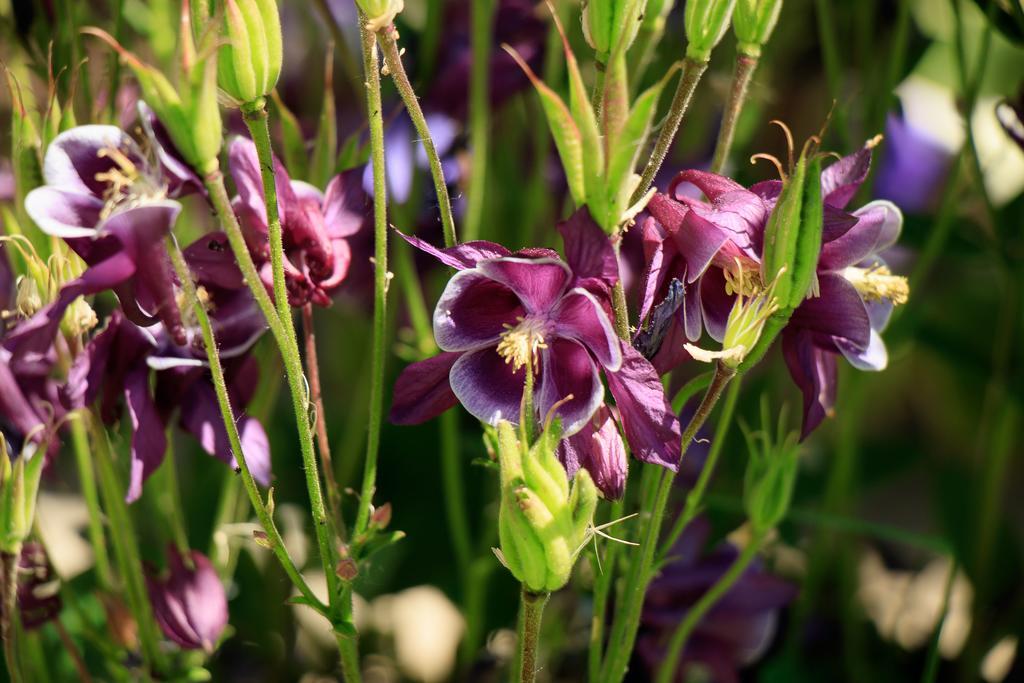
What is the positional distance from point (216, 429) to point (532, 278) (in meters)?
0.14

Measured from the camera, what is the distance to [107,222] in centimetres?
27

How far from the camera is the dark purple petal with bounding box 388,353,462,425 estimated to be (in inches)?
13.0

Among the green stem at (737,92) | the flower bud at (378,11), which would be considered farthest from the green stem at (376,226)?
the green stem at (737,92)

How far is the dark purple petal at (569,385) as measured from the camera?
0.30 metres

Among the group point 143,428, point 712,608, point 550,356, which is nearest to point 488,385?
point 550,356

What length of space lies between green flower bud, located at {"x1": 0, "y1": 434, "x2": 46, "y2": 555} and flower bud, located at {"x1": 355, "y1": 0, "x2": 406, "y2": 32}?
0.15 m

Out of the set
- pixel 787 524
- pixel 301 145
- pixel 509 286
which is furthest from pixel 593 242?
pixel 787 524

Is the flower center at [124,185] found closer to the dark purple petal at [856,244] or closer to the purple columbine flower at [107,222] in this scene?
the purple columbine flower at [107,222]

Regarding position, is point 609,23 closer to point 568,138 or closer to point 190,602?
point 568,138

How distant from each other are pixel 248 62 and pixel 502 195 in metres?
0.38

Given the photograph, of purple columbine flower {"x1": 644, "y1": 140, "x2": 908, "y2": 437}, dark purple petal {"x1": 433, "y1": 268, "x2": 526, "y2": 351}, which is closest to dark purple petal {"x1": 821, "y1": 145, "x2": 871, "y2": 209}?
purple columbine flower {"x1": 644, "y1": 140, "x2": 908, "y2": 437}

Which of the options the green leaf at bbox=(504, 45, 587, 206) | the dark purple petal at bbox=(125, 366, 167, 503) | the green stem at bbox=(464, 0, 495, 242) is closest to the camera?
the green leaf at bbox=(504, 45, 587, 206)

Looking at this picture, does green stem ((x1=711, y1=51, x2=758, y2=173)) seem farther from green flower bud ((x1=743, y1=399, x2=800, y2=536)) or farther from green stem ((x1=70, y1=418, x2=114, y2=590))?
green stem ((x1=70, y1=418, x2=114, y2=590))

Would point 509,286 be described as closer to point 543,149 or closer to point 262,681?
point 543,149
